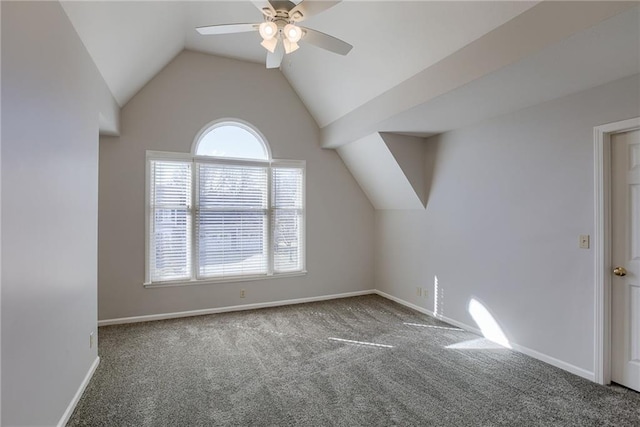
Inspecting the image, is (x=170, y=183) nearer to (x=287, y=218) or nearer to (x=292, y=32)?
(x=287, y=218)

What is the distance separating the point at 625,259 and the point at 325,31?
347cm

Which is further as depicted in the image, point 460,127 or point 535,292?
point 460,127

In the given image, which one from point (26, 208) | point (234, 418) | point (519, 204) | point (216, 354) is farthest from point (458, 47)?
point (216, 354)

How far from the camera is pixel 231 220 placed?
460 cm

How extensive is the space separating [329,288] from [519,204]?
302cm

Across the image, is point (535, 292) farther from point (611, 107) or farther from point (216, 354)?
point (216, 354)

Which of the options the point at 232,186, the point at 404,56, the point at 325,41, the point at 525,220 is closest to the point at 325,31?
the point at 404,56

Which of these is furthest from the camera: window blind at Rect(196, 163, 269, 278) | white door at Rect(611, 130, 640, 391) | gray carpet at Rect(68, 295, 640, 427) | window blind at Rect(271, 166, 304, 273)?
window blind at Rect(271, 166, 304, 273)

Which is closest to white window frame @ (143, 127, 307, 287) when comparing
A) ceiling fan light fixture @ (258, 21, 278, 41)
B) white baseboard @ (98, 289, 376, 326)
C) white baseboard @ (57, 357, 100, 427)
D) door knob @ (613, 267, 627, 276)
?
white baseboard @ (98, 289, 376, 326)

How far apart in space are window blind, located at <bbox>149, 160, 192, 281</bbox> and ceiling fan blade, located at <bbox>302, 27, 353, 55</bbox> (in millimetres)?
2678

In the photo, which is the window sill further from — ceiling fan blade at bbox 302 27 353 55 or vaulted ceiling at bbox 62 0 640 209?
ceiling fan blade at bbox 302 27 353 55

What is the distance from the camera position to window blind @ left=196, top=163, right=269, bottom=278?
4441 mm

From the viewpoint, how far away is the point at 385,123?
377 cm

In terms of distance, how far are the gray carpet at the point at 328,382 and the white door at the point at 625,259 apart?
0.25m
